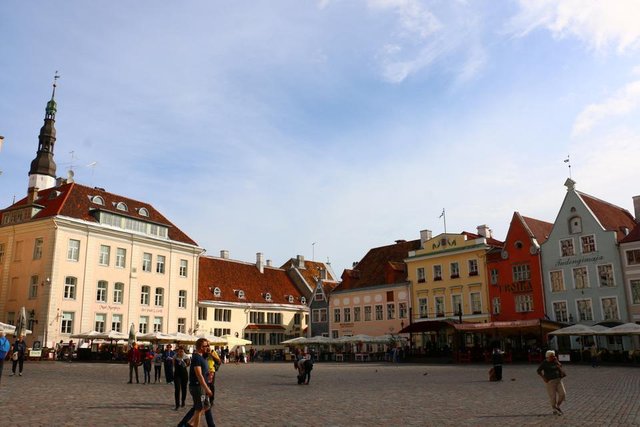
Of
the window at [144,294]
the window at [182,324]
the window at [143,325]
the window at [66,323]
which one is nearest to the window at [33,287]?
the window at [66,323]

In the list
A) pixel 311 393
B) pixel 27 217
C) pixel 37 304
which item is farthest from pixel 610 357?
pixel 27 217

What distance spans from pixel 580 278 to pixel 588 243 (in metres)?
2.65

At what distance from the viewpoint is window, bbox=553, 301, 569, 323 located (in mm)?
43500

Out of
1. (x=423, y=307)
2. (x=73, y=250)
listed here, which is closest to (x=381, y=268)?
(x=423, y=307)

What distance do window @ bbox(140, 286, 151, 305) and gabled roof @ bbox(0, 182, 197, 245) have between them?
6102 millimetres

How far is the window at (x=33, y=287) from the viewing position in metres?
46.4

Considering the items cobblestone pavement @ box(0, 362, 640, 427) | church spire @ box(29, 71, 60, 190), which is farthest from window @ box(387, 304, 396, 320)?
church spire @ box(29, 71, 60, 190)

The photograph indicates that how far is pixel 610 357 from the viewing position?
3612 centimetres

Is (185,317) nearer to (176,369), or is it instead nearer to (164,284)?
(164,284)

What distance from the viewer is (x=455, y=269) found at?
5172cm

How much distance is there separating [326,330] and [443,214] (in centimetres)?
1802

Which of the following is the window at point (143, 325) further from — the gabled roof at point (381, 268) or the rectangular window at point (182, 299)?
the gabled roof at point (381, 268)

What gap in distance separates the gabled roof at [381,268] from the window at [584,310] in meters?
16.9

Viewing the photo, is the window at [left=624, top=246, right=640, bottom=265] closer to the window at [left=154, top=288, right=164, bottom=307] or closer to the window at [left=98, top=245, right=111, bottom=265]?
the window at [left=154, top=288, right=164, bottom=307]
